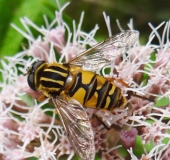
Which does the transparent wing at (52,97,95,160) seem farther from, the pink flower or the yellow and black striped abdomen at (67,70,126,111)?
the pink flower

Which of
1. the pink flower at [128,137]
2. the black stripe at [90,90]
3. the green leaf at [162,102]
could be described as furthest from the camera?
the green leaf at [162,102]

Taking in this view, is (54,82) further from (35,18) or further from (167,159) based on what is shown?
(35,18)

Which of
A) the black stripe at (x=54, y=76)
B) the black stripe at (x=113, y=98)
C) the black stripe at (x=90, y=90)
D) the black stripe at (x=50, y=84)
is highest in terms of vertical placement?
the black stripe at (x=54, y=76)

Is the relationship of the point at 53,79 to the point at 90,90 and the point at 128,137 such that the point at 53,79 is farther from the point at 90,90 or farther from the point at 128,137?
the point at 128,137

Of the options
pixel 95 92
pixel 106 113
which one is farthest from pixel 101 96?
pixel 106 113

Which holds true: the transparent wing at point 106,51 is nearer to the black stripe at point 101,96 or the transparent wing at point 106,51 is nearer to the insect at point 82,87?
the insect at point 82,87

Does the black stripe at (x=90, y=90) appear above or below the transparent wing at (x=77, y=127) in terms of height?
above

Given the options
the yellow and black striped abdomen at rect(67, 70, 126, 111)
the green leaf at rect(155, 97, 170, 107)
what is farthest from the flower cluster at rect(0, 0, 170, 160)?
the yellow and black striped abdomen at rect(67, 70, 126, 111)

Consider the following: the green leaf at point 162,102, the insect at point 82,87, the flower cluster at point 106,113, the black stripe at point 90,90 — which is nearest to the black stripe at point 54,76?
the insect at point 82,87
